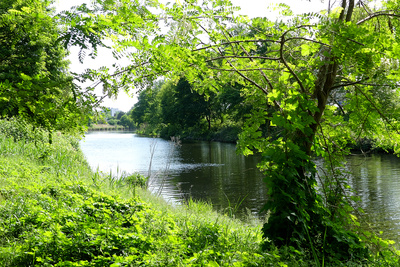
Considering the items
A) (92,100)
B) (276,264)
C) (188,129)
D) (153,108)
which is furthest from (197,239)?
(153,108)

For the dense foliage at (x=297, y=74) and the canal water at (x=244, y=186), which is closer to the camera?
the dense foliage at (x=297, y=74)

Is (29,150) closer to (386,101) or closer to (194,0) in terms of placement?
(194,0)

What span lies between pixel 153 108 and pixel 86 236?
68.8 m

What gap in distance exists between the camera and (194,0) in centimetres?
304

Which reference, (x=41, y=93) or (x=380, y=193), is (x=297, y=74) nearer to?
(x=41, y=93)

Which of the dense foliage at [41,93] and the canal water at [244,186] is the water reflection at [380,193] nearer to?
the canal water at [244,186]

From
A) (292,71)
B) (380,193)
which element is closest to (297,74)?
(292,71)

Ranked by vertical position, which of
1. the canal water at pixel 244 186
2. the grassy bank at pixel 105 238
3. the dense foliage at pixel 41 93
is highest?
the dense foliage at pixel 41 93

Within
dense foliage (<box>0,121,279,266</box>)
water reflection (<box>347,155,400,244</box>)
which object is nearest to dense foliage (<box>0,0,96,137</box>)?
dense foliage (<box>0,121,279,266</box>)

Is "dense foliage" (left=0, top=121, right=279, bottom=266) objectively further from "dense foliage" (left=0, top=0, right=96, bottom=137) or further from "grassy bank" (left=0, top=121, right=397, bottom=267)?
"dense foliage" (left=0, top=0, right=96, bottom=137)

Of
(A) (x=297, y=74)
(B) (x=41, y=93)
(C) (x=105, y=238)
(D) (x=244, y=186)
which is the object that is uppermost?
(A) (x=297, y=74)

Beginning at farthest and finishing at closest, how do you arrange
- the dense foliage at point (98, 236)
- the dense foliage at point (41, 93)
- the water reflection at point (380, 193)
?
the water reflection at point (380, 193) < the dense foliage at point (98, 236) < the dense foliage at point (41, 93)

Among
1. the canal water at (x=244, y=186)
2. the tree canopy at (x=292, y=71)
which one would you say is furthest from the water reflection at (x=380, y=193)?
the tree canopy at (x=292, y=71)

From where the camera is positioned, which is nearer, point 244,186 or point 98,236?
point 98,236
